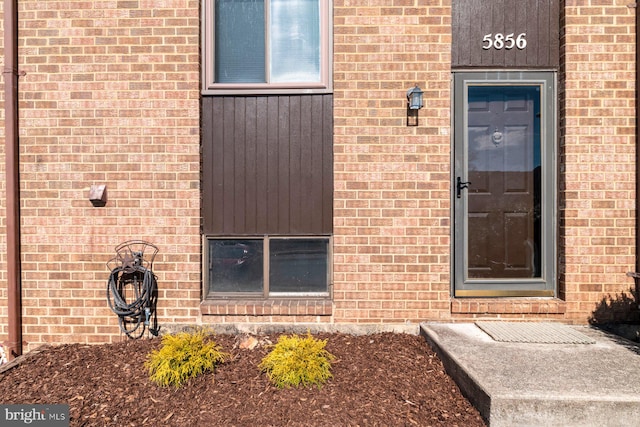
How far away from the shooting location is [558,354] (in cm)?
311

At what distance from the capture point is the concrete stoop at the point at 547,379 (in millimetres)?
2455

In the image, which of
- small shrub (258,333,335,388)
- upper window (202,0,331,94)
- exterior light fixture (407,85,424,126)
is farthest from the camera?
upper window (202,0,331,94)

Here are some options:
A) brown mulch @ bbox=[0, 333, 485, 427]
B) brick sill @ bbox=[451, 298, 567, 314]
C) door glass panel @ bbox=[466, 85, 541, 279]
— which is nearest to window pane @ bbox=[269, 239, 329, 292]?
brown mulch @ bbox=[0, 333, 485, 427]

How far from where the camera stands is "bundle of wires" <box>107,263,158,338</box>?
3766mm

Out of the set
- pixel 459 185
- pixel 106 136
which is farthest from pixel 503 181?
pixel 106 136

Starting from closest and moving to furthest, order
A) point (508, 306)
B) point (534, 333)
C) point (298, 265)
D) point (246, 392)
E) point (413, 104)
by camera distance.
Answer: point (246, 392) → point (534, 333) → point (413, 104) → point (508, 306) → point (298, 265)

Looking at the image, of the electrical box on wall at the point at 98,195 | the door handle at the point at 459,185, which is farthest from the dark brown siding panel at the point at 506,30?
the electrical box on wall at the point at 98,195

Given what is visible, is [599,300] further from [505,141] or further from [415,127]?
[415,127]

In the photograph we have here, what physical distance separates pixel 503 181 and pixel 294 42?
2.69 meters

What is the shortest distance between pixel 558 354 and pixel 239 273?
305 centimetres

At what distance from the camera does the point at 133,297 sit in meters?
3.92

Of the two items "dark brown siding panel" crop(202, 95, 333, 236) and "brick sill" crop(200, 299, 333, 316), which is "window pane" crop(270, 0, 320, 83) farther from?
"brick sill" crop(200, 299, 333, 316)

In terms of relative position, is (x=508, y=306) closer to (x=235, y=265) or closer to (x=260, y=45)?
(x=235, y=265)

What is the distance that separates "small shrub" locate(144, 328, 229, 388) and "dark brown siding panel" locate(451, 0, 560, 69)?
3.70 m
